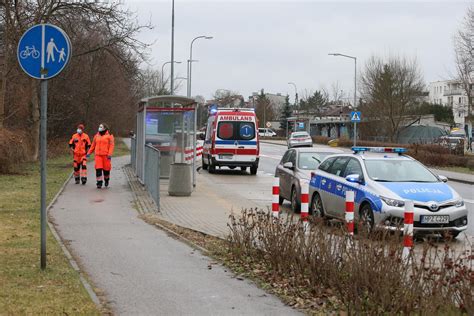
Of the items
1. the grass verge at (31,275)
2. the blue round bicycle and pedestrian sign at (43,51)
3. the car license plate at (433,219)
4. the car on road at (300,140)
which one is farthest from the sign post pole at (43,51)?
the car on road at (300,140)

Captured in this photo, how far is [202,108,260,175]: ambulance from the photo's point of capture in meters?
25.2

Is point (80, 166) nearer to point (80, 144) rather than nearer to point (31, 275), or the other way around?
point (80, 144)

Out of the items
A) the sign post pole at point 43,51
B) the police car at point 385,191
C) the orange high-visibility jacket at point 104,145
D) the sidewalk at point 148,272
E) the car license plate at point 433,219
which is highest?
the sign post pole at point 43,51

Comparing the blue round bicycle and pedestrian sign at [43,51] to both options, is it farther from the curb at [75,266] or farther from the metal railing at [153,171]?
the metal railing at [153,171]

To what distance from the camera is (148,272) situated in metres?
7.21

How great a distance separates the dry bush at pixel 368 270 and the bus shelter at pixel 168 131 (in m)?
11.5

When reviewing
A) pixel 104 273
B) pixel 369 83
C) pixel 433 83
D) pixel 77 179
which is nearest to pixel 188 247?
pixel 104 273

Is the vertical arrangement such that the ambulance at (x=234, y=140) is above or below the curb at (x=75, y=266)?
above

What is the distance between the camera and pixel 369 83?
55.5 m

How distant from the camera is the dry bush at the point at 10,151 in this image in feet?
68.0

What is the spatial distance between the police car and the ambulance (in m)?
12.5

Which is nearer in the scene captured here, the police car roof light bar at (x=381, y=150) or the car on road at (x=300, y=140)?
the police car roof light bar at (x=381, y=150)

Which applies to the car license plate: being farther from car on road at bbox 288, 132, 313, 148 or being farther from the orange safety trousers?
car on road at bbox 288, 132, 313, 148

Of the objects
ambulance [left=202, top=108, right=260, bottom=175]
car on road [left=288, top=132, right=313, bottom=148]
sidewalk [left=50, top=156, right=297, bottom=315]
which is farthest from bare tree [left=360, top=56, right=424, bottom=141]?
sidewalk [left=50, top=156, right=297, bottom=315]
